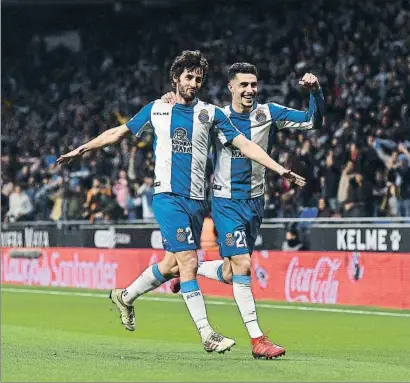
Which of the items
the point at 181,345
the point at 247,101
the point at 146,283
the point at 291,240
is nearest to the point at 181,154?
the point at 247,101

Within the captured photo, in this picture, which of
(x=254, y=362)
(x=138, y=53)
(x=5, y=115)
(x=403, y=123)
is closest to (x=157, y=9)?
(x=138, y=53)

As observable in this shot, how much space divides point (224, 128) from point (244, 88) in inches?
20.6

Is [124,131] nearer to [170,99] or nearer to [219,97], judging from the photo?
[170,99]

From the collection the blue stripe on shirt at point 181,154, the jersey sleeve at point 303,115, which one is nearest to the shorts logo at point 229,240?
the blue stripe on shirt at point 181,154

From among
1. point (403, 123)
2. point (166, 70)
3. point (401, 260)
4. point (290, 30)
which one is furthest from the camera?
point (166, 70)

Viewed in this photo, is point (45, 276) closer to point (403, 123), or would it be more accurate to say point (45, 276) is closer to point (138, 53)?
point (403, 123)

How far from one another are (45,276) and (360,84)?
7.29m

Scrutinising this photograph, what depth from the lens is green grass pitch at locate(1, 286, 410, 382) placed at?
342 inches

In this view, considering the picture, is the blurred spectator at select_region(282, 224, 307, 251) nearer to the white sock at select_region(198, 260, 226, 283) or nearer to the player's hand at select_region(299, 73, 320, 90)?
the white sock at select_region(198, 260, 226, 283)

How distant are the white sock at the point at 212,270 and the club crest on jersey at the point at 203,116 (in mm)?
1743

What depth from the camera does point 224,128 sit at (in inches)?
405

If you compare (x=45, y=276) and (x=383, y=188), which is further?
(x=45, y=276)

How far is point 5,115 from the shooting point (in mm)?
36625

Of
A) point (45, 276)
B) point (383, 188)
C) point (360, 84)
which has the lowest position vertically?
point (45, 276)
